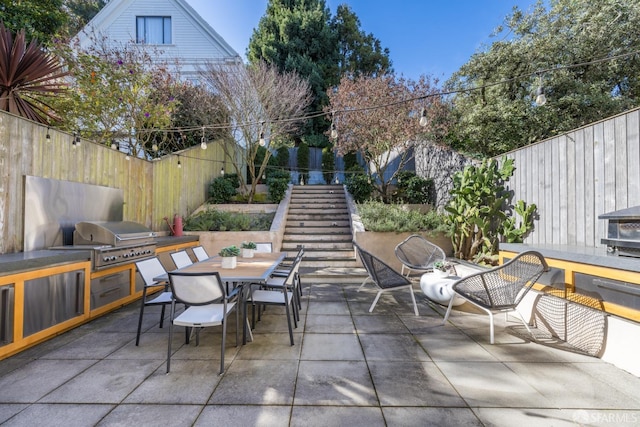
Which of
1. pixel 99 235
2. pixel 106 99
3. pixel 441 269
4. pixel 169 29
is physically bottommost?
pixel 441 269

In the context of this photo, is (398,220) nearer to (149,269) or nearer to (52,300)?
(149,269)

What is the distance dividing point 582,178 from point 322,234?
527 cm

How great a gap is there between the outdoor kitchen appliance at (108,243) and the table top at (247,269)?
1206 mm

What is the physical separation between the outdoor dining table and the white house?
1107 cm

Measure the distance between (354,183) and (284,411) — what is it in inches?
300

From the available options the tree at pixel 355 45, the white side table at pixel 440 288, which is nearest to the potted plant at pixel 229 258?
the white side table at pixel 440 288

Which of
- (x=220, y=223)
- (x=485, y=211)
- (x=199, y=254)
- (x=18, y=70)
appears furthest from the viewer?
(x=220, y=223)

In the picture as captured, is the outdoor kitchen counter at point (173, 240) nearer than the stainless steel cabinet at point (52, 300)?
No

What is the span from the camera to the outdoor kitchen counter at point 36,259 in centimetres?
267

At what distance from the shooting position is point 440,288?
404 centimetres

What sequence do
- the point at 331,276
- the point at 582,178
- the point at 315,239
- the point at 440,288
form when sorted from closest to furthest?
the point at 582,178 < the point at 440,288 < the point at 331,276 < the point at 315,239

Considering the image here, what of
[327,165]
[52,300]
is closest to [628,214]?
[52,300]

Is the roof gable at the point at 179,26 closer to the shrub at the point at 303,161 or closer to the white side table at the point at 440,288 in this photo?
the shrub at the point at 303,161

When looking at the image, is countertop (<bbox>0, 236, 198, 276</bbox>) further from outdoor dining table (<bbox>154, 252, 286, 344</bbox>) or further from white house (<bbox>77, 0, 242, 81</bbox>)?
white house (<bbox>77, 0, 242, 81</bbox>)
